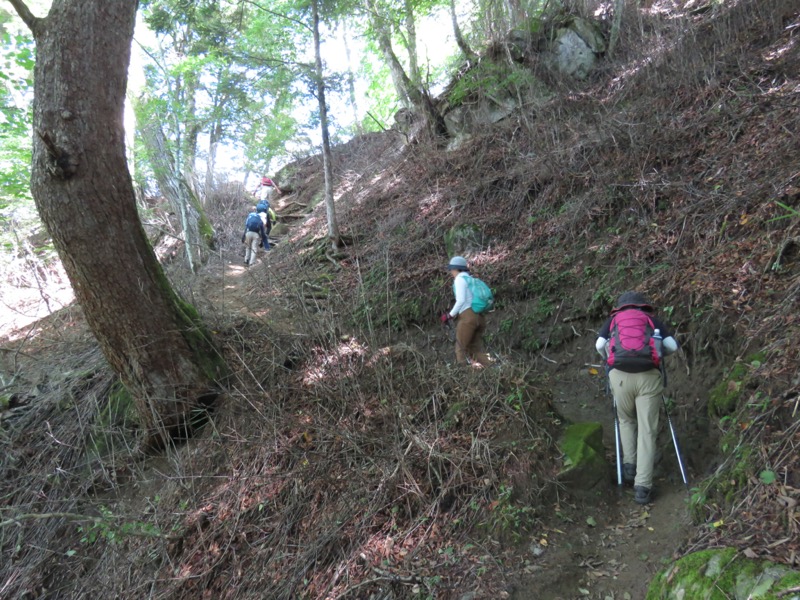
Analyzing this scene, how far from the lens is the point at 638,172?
7.21 meters

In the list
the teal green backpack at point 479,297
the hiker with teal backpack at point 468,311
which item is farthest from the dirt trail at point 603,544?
the teal green backpack at point 479,297

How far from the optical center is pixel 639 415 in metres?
4.43

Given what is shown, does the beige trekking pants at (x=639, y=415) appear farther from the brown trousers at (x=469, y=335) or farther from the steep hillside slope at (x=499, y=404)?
the brown trousers at (x=469, y=335)

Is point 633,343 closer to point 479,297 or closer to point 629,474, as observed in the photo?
point 629,474

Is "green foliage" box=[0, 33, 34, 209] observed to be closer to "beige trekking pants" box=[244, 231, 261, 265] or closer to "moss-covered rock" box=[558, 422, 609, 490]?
"beige trekking pants" box=[244, 231, 261, 265]

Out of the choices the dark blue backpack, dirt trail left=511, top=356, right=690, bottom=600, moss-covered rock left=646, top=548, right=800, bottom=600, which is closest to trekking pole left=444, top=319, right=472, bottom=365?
dirt trail left=511, top=356, right=690, bottom=600

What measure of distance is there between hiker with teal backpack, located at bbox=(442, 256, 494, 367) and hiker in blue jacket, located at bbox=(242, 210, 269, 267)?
699 centimetres

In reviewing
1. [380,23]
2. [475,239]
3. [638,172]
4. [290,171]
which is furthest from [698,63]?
[290,171]

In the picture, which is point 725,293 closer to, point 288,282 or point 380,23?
point 288,282

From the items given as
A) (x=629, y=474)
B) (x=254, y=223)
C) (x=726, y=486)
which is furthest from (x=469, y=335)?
(x=254, y=223)

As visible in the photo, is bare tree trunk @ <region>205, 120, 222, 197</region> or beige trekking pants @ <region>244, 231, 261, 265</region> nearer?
beige trekking pants @ <region>244, 231, 261, 265</region>

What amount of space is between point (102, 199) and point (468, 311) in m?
4.48

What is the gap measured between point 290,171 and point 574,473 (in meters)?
19.5

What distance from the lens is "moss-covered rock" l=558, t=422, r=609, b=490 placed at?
173 inches
